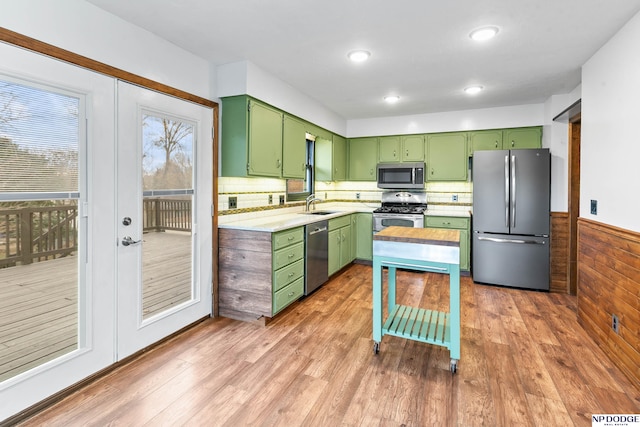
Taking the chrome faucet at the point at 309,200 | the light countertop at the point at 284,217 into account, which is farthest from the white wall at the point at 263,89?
the light countertop at the point at 284,217

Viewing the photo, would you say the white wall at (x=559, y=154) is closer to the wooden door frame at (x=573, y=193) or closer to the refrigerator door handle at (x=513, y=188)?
the wooden door frame at (x=573, y=193)

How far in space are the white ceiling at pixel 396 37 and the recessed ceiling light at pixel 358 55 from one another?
54mm

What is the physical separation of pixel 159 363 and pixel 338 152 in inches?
154

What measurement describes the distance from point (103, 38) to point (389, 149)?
4.13m

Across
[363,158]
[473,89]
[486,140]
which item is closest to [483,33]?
[473,89]

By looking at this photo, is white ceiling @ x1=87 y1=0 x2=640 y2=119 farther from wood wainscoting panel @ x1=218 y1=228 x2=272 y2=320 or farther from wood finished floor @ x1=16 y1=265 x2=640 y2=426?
wood finished floor @ x1=16 y1=265 x2=640 y2=426

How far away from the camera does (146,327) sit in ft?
8.27

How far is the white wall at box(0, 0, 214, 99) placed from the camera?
5.94ft

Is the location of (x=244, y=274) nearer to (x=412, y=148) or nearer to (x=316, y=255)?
(x=316, y=255)

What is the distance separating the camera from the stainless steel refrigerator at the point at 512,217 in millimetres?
3990

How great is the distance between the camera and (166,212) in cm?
270

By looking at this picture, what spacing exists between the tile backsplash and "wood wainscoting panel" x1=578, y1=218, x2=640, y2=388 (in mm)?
2256

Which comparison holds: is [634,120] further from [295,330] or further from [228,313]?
[228,313]

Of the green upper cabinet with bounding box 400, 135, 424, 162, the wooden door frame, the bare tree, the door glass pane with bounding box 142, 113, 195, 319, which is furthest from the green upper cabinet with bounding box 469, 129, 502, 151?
the bare tree
